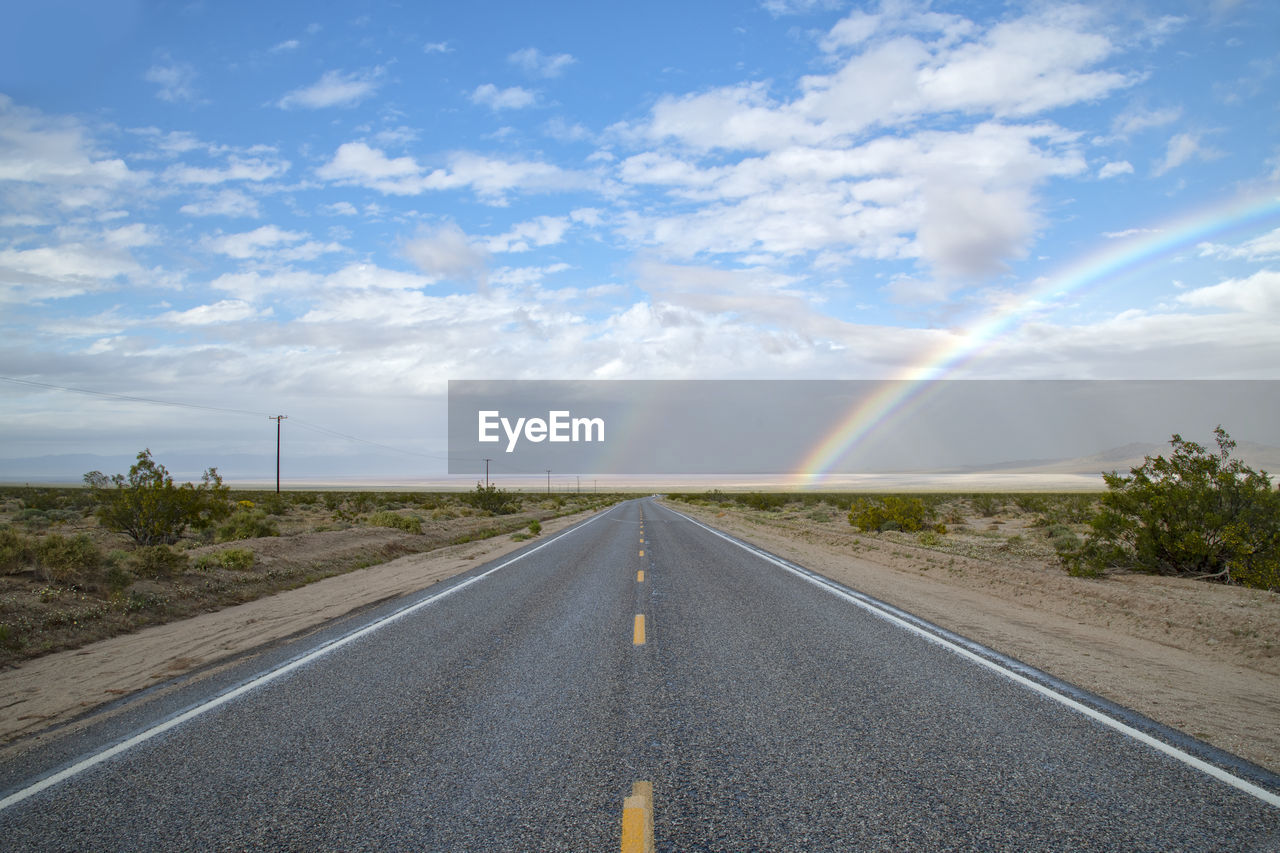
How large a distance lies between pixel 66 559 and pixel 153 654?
189 inches

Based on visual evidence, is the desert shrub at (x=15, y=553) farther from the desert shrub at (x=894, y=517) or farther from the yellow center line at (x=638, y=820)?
the desert shrub at (x=894, y=517)

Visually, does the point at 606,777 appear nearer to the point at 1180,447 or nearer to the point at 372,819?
the point at 372,819

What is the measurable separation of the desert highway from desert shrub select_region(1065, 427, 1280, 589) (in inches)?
374

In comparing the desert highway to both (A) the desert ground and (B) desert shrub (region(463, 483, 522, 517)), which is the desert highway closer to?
(A) the desert ground

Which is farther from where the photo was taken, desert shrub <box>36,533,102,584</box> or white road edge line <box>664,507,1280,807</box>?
desert shrub <box>36,533,102,584</box>

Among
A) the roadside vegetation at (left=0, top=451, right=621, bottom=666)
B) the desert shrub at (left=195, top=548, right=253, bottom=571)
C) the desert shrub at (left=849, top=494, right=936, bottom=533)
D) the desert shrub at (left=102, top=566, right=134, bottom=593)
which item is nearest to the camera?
the roadside vegetation at (left=0, top=451, right=621, bottom=666)

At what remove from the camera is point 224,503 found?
2305 cm

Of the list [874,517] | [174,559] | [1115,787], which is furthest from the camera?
[874,517]

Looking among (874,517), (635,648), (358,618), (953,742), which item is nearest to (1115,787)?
(953,742)

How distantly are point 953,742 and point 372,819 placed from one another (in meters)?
3.79

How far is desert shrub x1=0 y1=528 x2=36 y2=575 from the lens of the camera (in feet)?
37.1

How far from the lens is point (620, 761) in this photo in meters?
4.50

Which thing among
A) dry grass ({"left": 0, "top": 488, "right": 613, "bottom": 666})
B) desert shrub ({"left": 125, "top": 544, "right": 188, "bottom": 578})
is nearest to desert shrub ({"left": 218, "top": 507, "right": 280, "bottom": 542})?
dry grass ({"left": 0, "top": 488, "right": 613, "bottom": 666})

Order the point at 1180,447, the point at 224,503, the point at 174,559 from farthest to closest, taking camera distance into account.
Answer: the point at 224,503
the point at 1180,447
the point at 174,559
